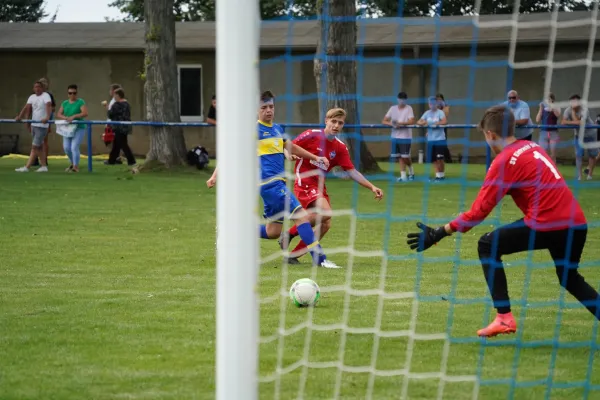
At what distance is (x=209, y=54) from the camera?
3080 centimetres

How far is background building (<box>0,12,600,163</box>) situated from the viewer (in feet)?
90.7

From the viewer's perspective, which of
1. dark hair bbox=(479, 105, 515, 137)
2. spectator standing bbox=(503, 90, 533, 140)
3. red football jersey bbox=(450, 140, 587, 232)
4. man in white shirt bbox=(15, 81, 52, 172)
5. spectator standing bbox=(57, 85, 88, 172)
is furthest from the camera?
spectator standing bbox=(57, 85, 88, 172)

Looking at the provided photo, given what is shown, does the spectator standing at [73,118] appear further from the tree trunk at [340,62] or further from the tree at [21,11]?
the tree at [21,11]

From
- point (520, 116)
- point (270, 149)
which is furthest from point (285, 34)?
point (270, 149)

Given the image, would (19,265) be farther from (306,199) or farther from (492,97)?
(492,97)

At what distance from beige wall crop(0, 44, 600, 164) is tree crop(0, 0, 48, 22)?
65.0 ft

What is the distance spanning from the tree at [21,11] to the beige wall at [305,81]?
65.0 feet

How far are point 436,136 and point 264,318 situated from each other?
14.5 metres

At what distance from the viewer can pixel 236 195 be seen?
400cm

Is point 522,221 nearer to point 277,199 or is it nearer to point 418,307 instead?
point 418,307

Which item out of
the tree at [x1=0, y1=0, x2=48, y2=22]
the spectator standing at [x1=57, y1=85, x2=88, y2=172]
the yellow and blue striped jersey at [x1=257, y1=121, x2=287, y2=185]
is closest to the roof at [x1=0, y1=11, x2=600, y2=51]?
the spectator standing at [x1=57, y1=85, x2=88, y2=172]

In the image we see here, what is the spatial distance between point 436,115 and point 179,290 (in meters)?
14.0

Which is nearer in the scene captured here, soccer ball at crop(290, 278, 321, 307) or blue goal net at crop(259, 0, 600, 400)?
blue goal net at crop(259, 0, 600, 400)

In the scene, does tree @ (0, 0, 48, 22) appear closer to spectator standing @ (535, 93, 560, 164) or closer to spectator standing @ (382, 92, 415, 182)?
spectator standing @ (382, 92, 415, 182)
